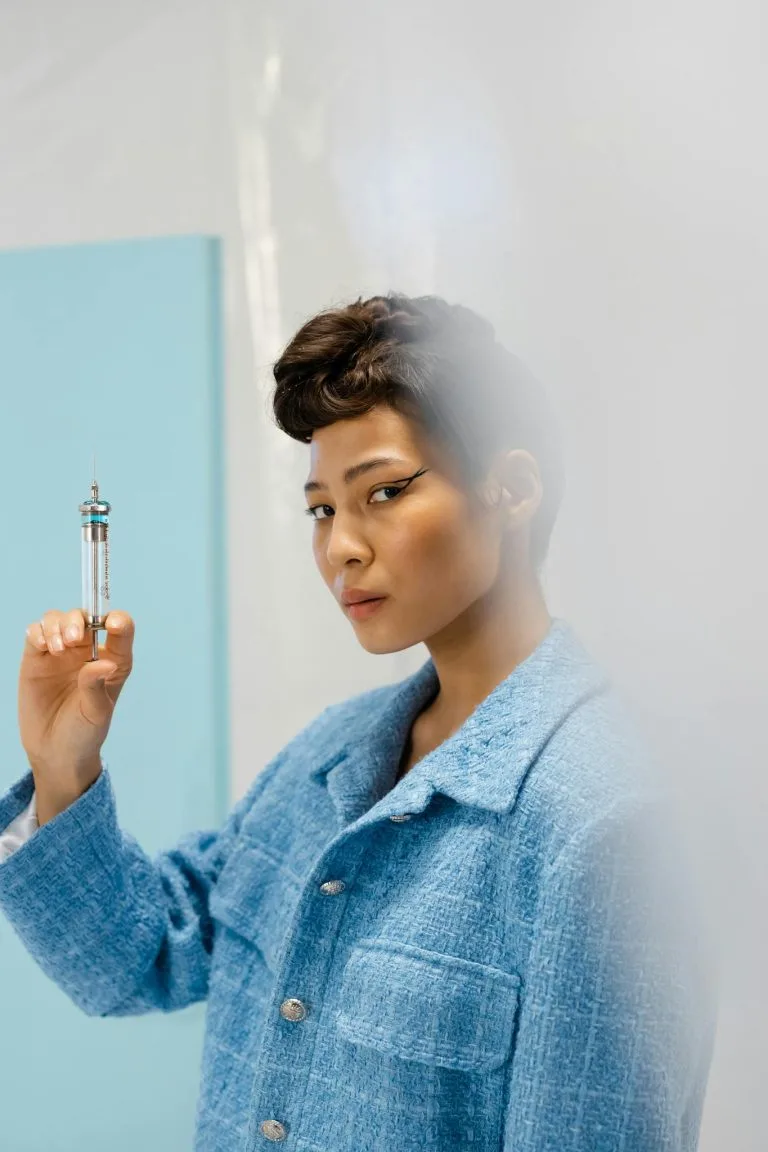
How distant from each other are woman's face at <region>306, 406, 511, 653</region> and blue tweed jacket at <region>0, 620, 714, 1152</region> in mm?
62

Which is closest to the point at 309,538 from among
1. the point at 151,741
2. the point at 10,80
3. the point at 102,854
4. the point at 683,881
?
the point at 151,741

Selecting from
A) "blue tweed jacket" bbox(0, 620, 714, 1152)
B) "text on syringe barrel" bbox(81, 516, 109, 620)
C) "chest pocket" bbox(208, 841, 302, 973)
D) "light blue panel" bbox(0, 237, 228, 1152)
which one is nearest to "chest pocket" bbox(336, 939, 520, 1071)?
"blue tweed jacket" bbox(0, 620, 714, 1152)

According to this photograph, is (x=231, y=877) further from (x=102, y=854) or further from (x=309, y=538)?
(x=309, y=538)

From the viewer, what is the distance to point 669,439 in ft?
0.52

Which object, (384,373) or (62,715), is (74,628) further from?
(384,373)

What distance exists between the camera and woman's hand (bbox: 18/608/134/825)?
0.61m

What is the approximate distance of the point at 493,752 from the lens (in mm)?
528

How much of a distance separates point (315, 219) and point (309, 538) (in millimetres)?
293

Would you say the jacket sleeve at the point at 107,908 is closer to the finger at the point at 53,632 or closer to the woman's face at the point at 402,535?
the finger at the point at 53,632

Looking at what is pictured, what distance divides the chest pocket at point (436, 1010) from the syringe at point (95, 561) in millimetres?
245

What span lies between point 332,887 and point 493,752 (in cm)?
13

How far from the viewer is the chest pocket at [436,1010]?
1.56 ft

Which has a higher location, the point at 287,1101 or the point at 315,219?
the point at 315,219

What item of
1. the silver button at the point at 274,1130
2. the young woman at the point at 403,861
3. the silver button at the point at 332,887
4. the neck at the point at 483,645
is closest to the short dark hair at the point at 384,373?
the young woman at the point at 403,861
